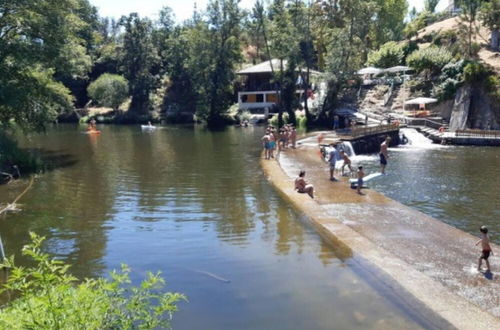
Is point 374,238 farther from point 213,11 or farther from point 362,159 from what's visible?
point 213,11

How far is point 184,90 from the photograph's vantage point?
7900 centimetres

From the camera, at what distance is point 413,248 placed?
13.4 metres

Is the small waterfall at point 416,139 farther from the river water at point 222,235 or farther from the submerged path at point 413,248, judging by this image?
the submerged path at point 413,248

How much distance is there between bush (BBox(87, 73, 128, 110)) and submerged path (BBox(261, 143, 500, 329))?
192 ft

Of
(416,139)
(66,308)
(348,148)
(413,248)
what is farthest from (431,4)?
(66,308)

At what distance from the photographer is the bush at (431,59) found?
2120 inches

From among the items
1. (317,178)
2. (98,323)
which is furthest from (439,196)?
(98,323)

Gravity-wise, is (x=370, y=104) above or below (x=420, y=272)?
above

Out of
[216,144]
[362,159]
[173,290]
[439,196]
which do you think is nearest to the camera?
[173,290]

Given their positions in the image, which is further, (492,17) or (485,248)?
(492,17)

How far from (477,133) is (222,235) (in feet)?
107

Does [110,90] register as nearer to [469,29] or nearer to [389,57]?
[389,57]

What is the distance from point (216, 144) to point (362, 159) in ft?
43.2

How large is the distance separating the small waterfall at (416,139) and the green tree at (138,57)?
44467 mm
